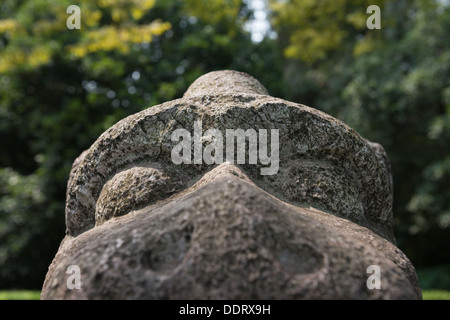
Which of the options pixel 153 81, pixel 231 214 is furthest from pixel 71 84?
Answer: pixel 231 214

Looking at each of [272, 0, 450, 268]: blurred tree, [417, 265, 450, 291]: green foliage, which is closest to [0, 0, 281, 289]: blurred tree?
[272, 0, 450, 268]: blurred tree

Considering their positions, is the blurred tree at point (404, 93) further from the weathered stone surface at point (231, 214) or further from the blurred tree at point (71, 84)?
the weathered stone surface at point (231, 214)

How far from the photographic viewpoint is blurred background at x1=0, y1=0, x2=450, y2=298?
23.1ft

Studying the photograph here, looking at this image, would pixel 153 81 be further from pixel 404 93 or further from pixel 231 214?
pixel 231 214

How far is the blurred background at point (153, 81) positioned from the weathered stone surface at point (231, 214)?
4116mm

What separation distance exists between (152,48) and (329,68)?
5.25 metres

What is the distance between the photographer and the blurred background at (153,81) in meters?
7.04

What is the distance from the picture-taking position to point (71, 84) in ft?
25.9

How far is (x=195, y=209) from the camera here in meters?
1.29

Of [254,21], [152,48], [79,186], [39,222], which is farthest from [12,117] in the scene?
[79,186]

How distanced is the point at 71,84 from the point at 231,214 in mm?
7312
